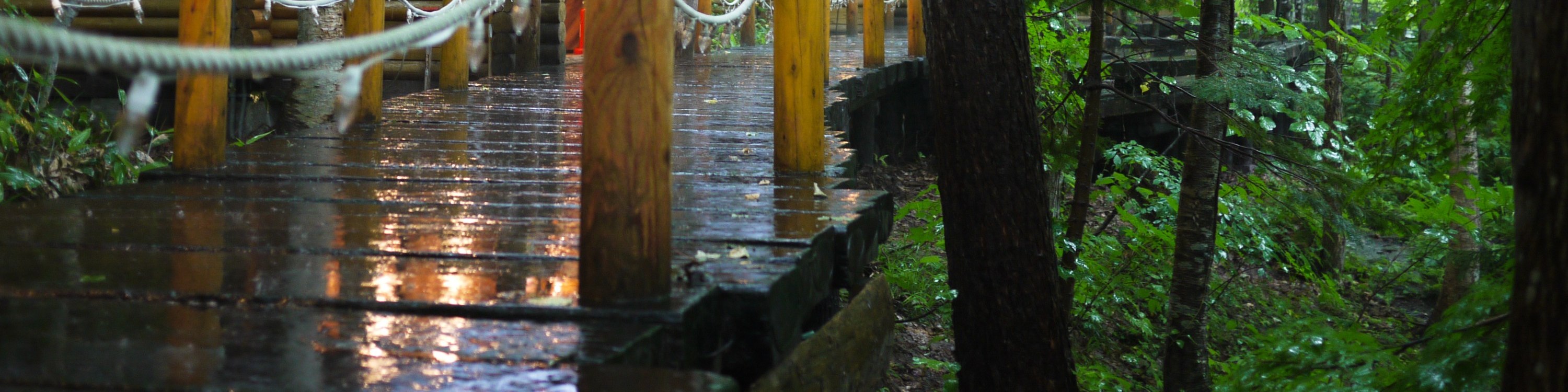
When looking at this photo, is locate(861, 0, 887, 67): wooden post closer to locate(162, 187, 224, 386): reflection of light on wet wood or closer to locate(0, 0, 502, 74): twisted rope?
locate(162, 187, 224, 386): reflection of light on wet wood

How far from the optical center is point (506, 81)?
24.6ft

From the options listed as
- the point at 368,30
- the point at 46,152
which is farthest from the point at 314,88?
the point at 368,30

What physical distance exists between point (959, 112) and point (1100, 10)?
242cm

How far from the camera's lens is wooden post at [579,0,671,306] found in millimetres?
1973

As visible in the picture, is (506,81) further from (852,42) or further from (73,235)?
(852,42)

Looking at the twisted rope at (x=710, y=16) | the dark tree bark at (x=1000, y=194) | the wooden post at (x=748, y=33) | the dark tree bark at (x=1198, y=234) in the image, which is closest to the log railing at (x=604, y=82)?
the twisted rope at (x=710, y=16)

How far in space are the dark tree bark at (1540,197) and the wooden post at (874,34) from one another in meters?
6.72

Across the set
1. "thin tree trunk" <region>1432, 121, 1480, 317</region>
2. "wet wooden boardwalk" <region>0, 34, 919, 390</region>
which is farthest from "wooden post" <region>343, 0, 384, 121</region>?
"thin tree trunk" <region>1432, 121, 1480, 317</region>

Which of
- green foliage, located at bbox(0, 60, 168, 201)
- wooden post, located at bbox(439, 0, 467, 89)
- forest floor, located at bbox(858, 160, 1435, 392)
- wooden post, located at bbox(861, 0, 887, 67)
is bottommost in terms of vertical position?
forest floor, located at bbox(858, 160, 1435, 392)

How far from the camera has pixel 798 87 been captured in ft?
13.1

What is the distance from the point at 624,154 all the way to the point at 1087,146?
15.5ft

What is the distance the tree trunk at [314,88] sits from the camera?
20.5 feet

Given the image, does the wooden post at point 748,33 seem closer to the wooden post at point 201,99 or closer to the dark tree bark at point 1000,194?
the dark tree bark at point 1000,194

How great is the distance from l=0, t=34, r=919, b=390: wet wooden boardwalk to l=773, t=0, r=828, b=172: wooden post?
0.37ft
